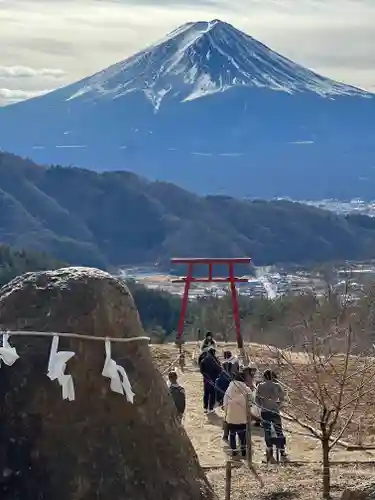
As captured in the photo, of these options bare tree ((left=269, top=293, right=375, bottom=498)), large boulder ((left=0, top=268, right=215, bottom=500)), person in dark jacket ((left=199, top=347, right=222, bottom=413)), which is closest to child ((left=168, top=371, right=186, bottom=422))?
bare tree ((left=269, top=293, right=375, bottom=498))

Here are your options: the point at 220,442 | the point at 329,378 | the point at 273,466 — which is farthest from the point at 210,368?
the point at 273,466

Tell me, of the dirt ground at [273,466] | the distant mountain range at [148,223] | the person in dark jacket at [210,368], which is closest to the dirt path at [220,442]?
the dirt ground at [273,466]

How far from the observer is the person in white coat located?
10133mm

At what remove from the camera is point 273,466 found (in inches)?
389

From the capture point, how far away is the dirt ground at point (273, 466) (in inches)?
325

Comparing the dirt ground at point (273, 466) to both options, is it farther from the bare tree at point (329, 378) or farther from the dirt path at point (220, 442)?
the bare tree at point (329, 378)

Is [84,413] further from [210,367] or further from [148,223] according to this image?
[148,223]

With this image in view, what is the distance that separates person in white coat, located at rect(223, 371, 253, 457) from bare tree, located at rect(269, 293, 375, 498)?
0.49 meters

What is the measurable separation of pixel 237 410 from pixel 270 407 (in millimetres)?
490

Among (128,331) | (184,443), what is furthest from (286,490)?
(128,331)

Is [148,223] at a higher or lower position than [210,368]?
higher

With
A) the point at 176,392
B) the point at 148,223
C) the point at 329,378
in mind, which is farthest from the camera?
the point at 148,223

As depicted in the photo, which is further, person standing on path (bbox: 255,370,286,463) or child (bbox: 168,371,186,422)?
child (bbox: 168,371,186,422)

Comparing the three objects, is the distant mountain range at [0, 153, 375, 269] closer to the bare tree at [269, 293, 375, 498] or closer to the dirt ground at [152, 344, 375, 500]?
the bare tree at [269, 293, 375, 498]
